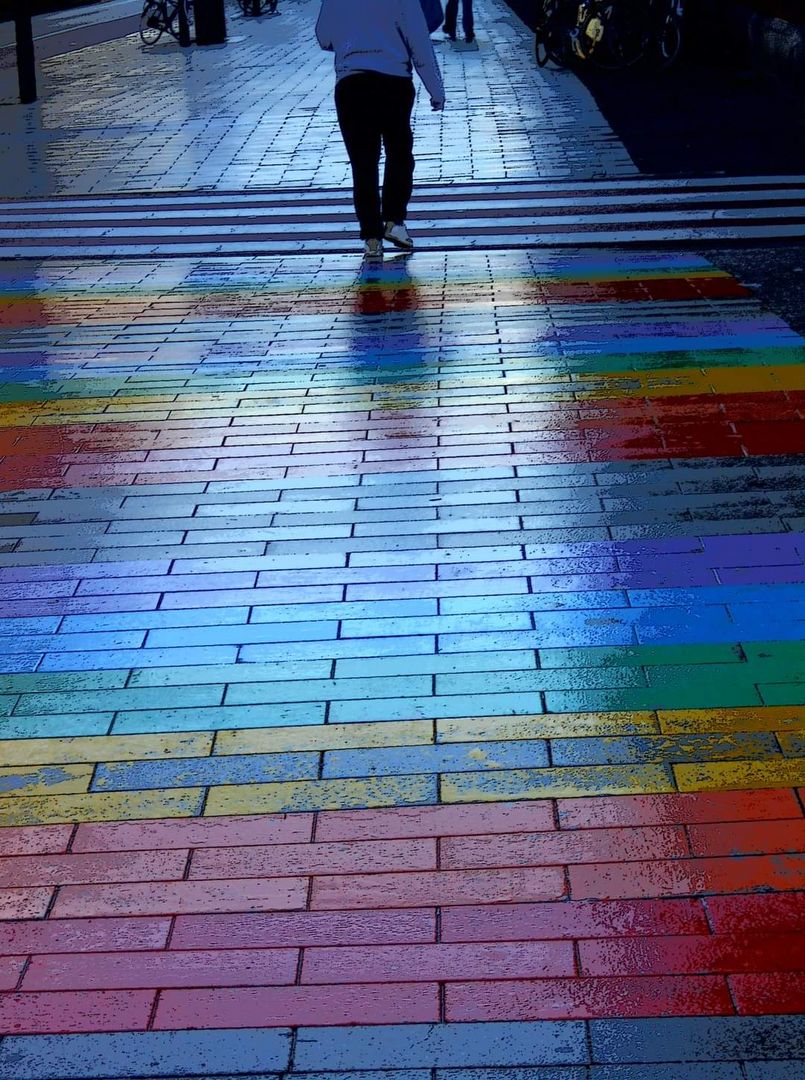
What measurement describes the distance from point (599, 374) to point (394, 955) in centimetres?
390

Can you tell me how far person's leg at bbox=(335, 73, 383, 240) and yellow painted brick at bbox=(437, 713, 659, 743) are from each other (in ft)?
18.0

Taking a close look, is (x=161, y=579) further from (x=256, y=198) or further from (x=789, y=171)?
(x=789, y=171)

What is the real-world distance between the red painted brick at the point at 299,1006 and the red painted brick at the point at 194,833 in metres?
0.48

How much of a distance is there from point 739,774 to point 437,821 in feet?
2.09

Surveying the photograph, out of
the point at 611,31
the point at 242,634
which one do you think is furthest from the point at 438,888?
the point at 611,31

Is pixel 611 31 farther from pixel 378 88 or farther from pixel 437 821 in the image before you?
pixel 437 821

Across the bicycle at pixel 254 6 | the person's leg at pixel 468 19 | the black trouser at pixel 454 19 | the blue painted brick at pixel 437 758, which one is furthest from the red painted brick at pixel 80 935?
the bicycle at pixel 254 6

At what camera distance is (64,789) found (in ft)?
11.2

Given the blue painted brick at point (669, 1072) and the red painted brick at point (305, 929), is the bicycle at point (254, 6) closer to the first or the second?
the red painted brick at point (305, 929)

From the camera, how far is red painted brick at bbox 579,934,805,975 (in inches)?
106

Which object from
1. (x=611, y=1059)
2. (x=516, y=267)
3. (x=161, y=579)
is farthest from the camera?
(x=516, y=267)

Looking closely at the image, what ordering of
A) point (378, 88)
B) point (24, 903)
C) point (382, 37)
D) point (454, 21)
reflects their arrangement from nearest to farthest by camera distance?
point (24, 903)
point (382, 37)
point (378, 88)
point (454, 21)

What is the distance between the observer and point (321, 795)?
3.33 metres

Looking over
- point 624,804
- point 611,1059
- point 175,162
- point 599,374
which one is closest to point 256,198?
point 175,162
